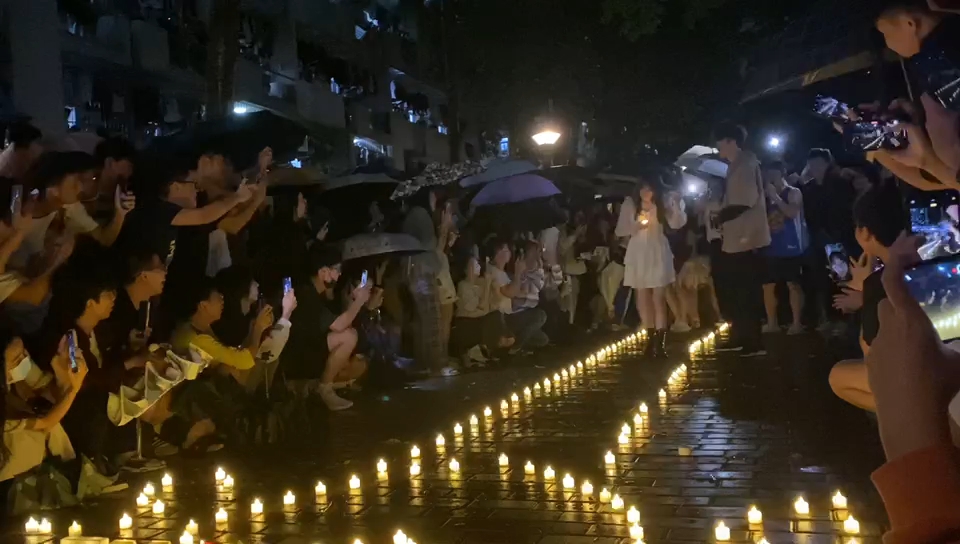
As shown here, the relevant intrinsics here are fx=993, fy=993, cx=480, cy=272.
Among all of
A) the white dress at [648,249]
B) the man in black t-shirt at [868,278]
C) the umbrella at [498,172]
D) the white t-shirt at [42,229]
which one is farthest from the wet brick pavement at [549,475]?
the umbrella at [498,172]

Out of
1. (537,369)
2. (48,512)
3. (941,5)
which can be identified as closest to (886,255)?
(941,5)

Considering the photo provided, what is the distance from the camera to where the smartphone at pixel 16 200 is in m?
6.06

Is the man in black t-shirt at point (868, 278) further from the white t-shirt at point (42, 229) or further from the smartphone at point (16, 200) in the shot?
the white t-shirt at point (42, 229)

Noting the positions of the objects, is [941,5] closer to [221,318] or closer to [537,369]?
[221,318]

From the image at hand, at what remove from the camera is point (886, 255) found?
2.81 meters

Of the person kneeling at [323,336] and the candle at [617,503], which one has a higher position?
the person kneeling at [323,336]

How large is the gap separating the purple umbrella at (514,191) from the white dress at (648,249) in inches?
146

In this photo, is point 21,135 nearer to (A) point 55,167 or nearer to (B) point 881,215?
(A) point 55,167

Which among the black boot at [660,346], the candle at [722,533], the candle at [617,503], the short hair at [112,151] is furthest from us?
the black boot at [660,346]

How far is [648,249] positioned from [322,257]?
12.0 feet

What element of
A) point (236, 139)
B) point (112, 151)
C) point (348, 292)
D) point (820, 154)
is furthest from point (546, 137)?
point (112, 151)

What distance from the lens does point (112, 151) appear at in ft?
24.4

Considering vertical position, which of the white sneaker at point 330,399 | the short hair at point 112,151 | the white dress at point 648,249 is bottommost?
the white sneaker at point 330,399

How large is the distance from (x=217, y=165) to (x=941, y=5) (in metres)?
6.87
